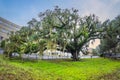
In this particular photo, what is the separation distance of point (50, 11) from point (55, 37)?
506cm

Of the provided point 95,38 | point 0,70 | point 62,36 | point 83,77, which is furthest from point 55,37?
point 0,70

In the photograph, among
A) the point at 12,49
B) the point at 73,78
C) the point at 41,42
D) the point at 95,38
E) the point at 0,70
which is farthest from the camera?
the point at 95,38

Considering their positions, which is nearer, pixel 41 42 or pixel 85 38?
pixel 41 42

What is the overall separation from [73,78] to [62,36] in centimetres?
1749

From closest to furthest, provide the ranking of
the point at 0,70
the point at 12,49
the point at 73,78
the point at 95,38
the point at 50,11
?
the point at 0,70 < the point at 73,78 < the point at 12,49 < the point at 50,11 < the point at 95,38

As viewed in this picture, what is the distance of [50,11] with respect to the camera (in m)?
38.8

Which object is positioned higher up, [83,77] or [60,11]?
[60,11]

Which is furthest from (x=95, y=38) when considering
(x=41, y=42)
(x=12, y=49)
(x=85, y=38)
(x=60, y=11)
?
(x=12, y=49)

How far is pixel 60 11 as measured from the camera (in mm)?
39062

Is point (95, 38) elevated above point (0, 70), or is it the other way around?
point (95, 38)

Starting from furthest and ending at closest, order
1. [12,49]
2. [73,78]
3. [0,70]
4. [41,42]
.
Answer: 1. [41,42]
2. [12,49]
3. [73,78]
4. [0,70]

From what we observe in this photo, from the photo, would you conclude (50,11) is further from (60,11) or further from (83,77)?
(83,77)

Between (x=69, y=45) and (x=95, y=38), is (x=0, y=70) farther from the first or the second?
(x=95, y=38)

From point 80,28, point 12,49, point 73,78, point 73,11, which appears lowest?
point 73,78
